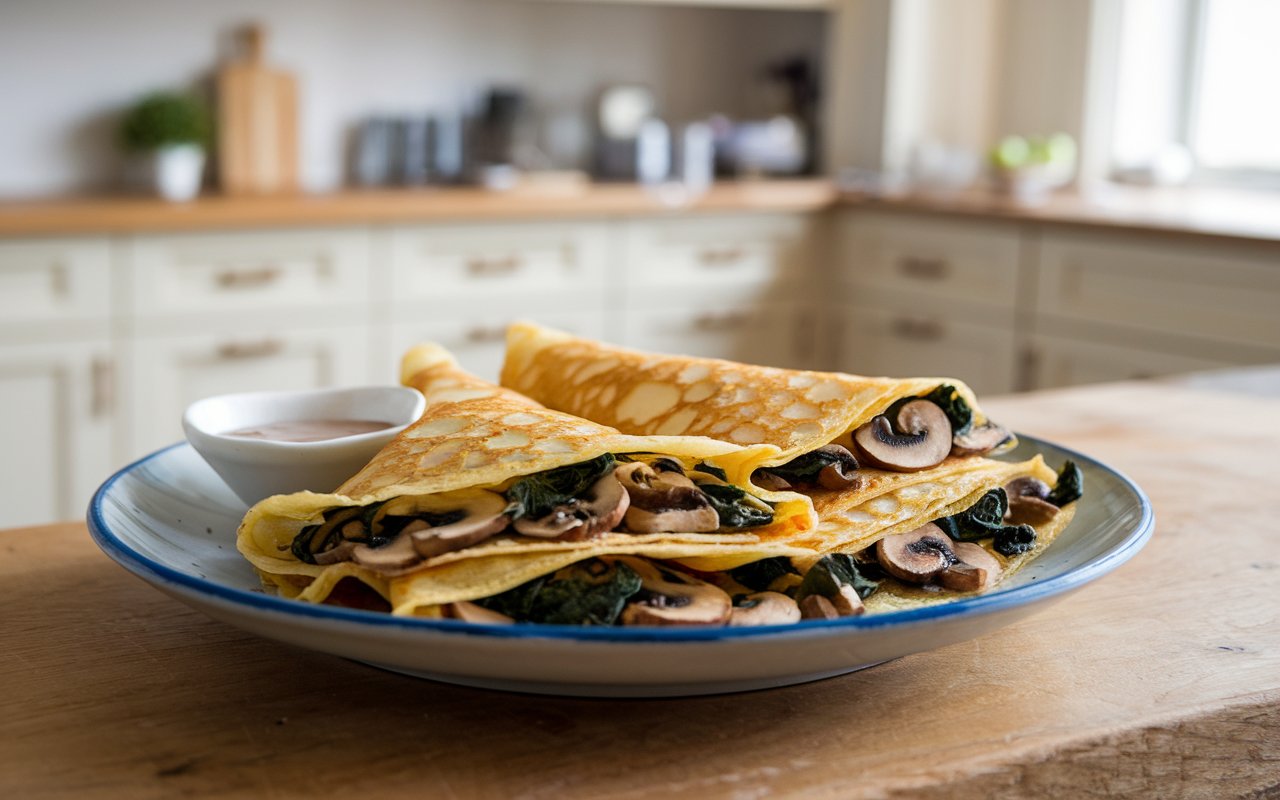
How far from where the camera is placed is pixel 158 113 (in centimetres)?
346

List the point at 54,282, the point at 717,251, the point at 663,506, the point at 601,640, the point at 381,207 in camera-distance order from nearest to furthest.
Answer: the point at 601,640, the point at 663,506, the point at 54,282, the point at 381,207, the point at 717,251

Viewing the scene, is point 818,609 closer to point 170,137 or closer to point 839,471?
point 839,471

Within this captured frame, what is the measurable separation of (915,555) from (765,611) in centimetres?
14

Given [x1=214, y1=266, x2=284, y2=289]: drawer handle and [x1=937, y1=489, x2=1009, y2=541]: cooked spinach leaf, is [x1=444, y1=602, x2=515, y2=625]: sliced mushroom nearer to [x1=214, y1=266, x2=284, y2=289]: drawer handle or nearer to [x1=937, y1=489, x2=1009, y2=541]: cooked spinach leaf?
[x1=937, y1=489, x2=1009, y2=541]: cooked spinach leaf

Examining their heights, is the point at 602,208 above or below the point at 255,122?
below

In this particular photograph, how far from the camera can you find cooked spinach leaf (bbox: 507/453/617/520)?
683 millimetres

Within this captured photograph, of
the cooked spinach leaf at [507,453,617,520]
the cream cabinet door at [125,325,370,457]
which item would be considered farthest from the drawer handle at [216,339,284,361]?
the cooked spinach leaf at [507,453,617,520]

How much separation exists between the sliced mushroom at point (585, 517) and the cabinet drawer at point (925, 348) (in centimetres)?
288

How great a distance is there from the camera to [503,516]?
0.67 meters

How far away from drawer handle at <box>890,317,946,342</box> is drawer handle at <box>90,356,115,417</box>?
2.07 m

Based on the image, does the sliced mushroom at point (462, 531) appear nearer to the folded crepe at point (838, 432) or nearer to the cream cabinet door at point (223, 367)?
the folded crepe at point (838, 432)

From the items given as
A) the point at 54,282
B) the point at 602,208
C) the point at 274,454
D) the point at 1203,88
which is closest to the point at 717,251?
the point at 602,208

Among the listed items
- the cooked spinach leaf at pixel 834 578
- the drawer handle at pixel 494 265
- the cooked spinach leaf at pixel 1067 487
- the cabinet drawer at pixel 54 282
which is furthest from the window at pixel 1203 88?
the cooked spinach leaf at pixel 834 578

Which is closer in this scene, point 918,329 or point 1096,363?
point 1096,363
